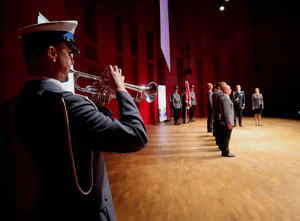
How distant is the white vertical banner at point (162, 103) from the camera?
420 inches

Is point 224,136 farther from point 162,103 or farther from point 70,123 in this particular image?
point 162,103

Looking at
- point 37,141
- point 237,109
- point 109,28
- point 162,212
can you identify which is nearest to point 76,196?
point 37,141

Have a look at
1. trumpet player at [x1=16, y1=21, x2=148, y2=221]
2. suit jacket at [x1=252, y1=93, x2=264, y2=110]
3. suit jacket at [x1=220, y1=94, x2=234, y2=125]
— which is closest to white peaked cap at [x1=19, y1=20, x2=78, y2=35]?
trumpet player at [x1=16, y1=21, x2=148, y2=221]

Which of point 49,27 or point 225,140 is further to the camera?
point 225,140

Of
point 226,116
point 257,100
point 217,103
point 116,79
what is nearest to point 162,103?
point 257,100

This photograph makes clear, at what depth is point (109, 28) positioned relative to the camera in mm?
7191

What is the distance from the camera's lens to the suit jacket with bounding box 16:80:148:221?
689mm

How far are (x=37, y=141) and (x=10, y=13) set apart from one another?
5.26ft

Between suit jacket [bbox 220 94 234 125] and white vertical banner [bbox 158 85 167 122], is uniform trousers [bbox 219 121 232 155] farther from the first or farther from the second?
white vertical banner [bbox 158 85 167 122]

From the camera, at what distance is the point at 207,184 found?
2963mm

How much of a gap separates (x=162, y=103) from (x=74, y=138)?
10.3 metres

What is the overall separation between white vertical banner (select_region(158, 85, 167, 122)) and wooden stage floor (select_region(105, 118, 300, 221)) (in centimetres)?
561

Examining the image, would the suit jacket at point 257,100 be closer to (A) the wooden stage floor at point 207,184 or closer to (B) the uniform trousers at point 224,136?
(A) the wooden stage floor at point 207,184

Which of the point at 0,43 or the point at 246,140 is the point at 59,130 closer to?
the point at 0,43
